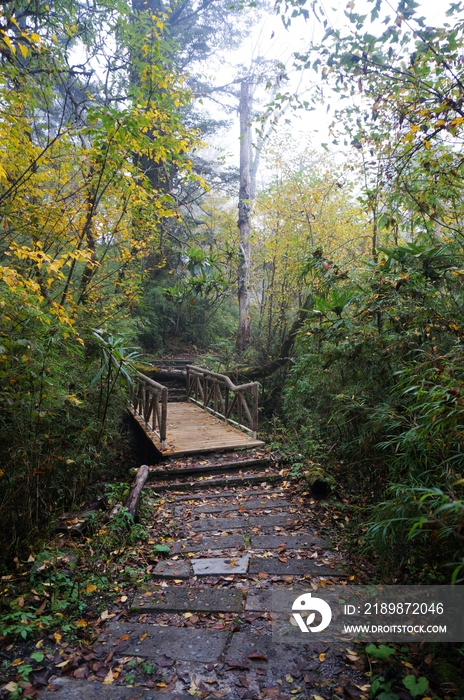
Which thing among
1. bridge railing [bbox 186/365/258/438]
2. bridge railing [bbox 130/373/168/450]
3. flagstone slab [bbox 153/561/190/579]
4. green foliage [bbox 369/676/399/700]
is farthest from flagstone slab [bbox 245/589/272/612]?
bridge railing [bbox 186/365/258/438]

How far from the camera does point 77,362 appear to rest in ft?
16.7

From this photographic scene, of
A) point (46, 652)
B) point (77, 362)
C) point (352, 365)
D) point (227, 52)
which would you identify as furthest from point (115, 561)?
point (227, 52)

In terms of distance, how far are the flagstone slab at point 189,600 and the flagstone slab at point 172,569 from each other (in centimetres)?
18

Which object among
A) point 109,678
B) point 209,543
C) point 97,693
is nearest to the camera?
point 97,693

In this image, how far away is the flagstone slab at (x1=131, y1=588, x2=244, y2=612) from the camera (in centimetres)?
273

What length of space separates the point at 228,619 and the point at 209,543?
3.65ft

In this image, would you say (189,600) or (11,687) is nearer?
(11,687)

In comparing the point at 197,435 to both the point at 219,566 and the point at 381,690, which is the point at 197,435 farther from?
the point at 381,690

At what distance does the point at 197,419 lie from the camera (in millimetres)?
8422

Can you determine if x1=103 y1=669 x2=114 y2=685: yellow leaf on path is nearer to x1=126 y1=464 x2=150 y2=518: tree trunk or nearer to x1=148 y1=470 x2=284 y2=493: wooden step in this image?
x1=126 y1=464 x2=150 y2=518: tree trunk

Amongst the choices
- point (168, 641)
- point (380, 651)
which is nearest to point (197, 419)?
point (168, 641)

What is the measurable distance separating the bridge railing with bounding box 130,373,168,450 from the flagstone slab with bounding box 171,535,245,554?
8.26ft

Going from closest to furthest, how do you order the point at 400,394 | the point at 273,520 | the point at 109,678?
1. the point at 109,678
2. the point at 400,394
3. the point at 273,520

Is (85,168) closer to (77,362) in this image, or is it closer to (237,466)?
(77,362)
